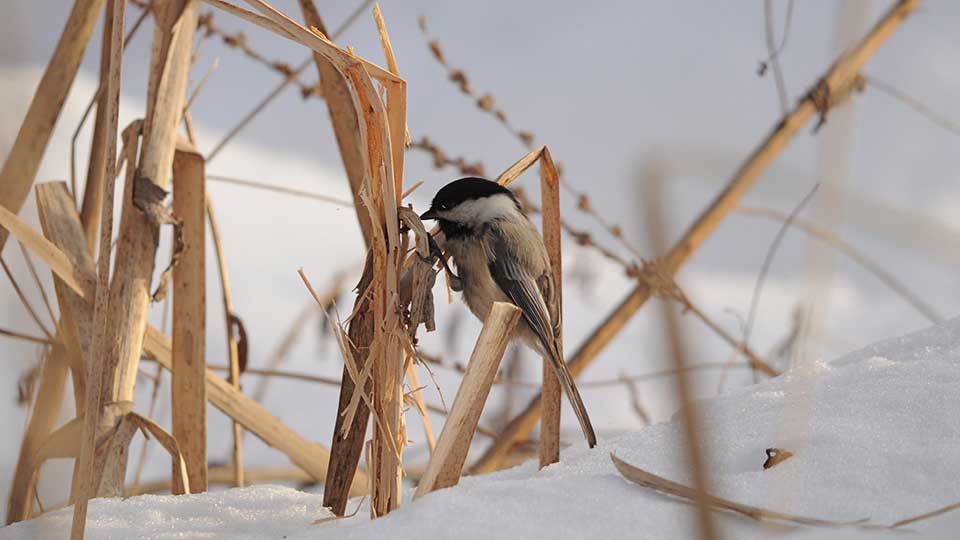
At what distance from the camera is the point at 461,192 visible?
1942 millimetres

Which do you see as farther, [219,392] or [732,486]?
[219,392]

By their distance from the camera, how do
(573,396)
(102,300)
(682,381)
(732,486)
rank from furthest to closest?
(573,396)
(102,300)
(732,486)
(682,381)

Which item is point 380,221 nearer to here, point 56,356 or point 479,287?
point 479,287

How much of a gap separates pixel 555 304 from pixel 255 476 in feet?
4.25

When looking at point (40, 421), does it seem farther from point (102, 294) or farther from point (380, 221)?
point (380, 221)

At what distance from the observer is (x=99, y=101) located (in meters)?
1.92

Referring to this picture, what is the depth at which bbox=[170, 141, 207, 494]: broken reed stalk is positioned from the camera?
1.77m

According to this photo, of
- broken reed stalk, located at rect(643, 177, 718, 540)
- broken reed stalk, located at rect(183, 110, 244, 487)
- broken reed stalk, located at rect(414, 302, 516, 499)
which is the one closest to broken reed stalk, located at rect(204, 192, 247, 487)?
broken reed stalk, located at rect(183, 110, 244, 487)

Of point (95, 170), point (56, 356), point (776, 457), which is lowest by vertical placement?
point (776, 457)

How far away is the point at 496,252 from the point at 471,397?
833 millimetres

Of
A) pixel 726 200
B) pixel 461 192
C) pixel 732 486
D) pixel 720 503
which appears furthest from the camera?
pixel 726 200

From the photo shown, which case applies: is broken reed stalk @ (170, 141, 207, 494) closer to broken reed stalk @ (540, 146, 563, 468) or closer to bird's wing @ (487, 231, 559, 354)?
bird's wing @ (487, 231, 559, 354)

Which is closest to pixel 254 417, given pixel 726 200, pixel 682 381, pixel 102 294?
pixel 102 294

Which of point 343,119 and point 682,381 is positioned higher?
point 343,119
